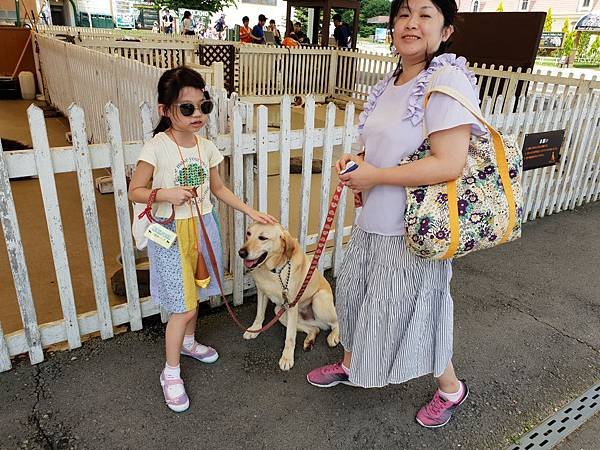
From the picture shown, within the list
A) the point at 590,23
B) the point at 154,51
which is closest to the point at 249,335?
the point at 154,51

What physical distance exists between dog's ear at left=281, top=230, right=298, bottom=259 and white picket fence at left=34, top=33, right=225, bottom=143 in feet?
3.52

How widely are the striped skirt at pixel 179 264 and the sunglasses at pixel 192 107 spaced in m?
0.53

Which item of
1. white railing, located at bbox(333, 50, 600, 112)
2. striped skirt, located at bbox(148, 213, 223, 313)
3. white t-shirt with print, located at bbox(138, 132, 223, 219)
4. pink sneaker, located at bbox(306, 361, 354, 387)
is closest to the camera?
white t-shirt with print, located at bbox(138, 132, 223, 219)

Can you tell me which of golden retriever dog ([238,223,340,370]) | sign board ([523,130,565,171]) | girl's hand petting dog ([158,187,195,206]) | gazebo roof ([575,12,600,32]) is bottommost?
golden retriever dog ([238,223,340,370])

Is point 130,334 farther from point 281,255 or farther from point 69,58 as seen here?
point 69,58

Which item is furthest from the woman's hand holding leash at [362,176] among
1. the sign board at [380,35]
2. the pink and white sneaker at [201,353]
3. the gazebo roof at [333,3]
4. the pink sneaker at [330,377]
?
the sign board at [380,35]

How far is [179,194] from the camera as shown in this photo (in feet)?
6.67

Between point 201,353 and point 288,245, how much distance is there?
2.87 ft

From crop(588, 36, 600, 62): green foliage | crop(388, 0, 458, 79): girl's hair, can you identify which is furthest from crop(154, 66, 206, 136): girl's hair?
crop(588, 36, 600, 62): green foliage

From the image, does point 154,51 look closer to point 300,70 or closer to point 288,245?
point 300,70

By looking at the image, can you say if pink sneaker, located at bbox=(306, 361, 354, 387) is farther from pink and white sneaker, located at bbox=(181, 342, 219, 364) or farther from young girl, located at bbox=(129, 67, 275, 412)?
young girl, located at bbox=(129, 67, 275, 412)

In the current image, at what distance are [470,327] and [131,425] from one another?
2.33 metres

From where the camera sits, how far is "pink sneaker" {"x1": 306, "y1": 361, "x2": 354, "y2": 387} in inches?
104

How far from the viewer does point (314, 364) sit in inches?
112
